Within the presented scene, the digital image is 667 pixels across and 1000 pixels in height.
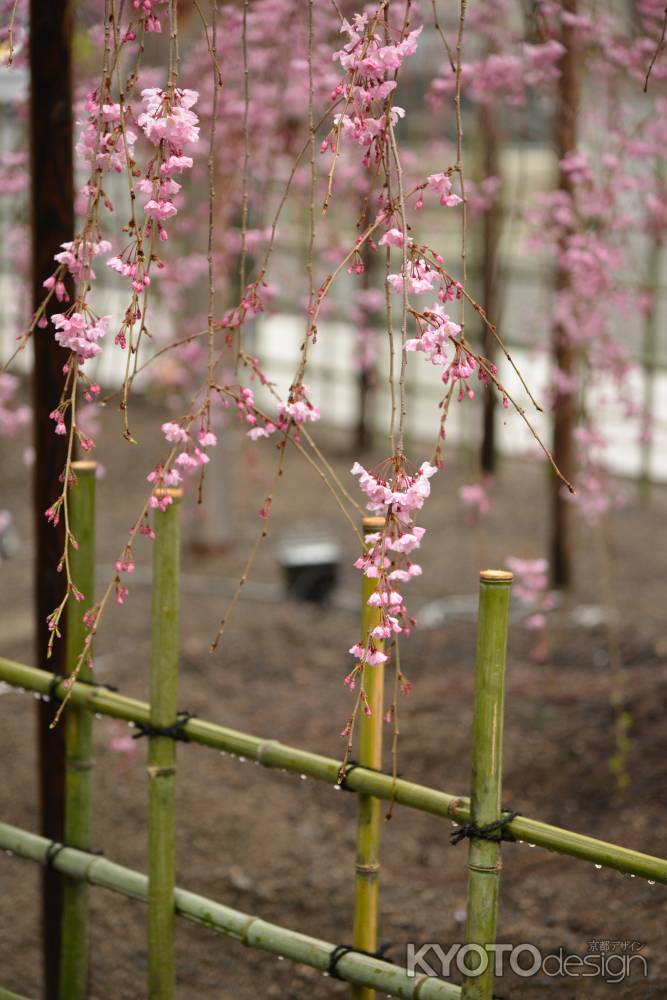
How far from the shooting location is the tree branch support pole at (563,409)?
3.56 m

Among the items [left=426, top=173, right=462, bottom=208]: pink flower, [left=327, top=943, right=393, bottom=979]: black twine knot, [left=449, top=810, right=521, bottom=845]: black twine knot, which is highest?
[left=426, top=173, right=462, bottom=208]: pink flower

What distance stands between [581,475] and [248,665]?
1336 mm

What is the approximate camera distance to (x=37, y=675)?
2.09m

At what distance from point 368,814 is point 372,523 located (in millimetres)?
431

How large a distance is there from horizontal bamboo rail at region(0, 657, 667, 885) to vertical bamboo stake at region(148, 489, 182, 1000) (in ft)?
0.17

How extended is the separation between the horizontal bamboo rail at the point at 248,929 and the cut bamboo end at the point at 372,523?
2.01 ft

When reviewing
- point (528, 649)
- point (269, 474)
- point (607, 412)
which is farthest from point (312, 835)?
point (607, 412)

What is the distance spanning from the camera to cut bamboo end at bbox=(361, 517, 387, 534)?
174cm

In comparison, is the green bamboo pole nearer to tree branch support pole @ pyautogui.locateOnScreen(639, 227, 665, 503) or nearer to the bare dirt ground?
the bare dirt ground

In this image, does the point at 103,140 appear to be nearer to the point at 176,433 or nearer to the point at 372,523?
the point at 176,433

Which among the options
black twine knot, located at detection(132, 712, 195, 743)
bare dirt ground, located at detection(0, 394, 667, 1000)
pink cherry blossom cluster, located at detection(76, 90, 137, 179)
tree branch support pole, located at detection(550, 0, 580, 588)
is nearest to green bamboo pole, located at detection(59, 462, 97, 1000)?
black twine knot, located at detection(132, 712, 195, 743)

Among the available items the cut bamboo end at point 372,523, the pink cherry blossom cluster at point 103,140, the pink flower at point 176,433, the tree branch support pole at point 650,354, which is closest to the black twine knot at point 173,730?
the cut bamboo end at point 372,523

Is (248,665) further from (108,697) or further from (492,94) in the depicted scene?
(108,697)

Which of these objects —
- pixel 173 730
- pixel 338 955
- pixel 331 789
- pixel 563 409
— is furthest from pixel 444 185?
pixel 563 409
